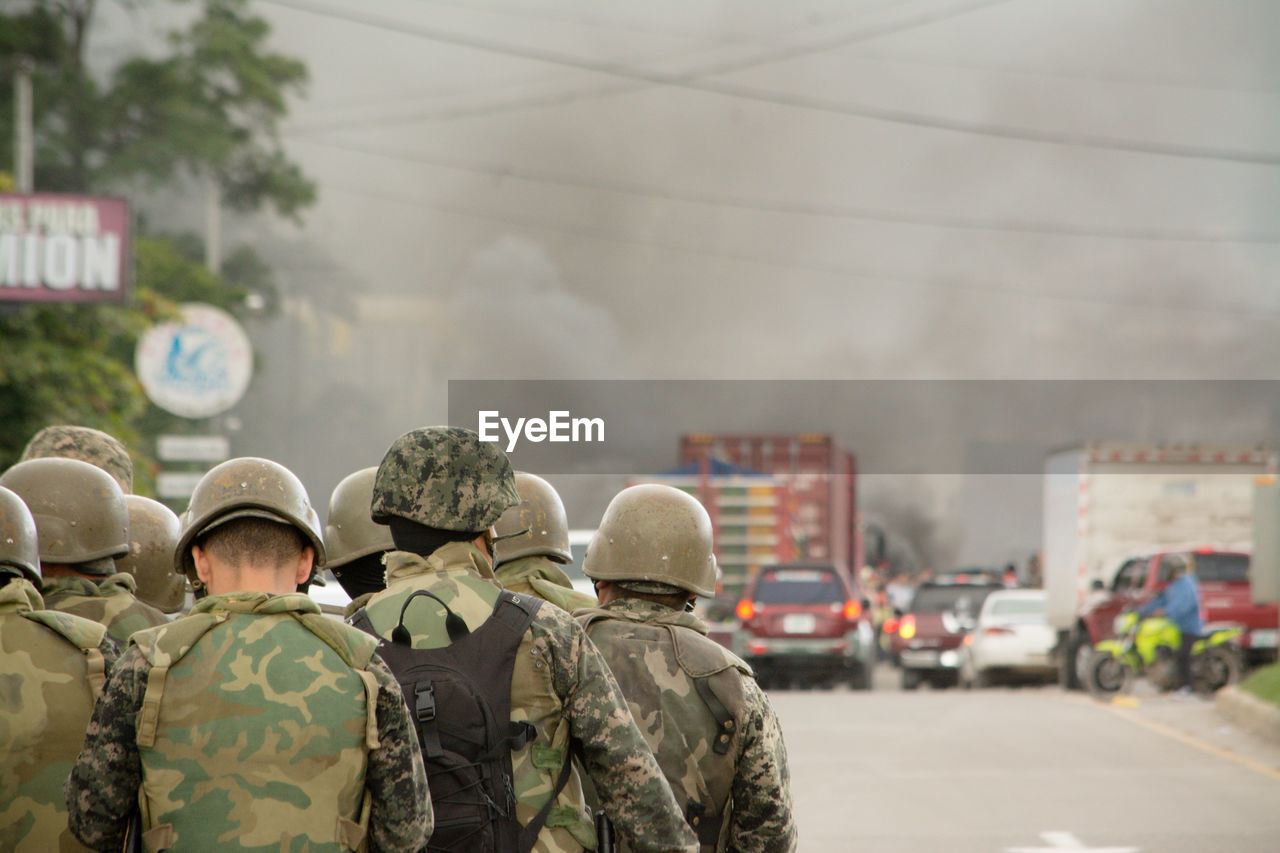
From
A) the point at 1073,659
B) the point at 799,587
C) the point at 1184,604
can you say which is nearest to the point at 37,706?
the point at 1184,604

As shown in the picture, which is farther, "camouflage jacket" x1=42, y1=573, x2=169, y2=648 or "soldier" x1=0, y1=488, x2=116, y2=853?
"camouflage jacket" x1=42, y1=573, x2=169, y2=648

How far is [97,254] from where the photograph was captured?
22.0 meters

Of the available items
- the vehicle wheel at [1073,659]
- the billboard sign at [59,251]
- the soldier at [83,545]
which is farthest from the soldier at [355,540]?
the billboard sign at [59,251]

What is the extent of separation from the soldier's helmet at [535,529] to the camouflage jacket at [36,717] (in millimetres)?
1391

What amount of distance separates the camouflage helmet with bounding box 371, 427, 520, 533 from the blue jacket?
51.2ft

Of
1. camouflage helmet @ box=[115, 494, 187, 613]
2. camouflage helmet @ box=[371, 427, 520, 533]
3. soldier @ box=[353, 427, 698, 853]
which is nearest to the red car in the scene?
camouflage helmet @ box=[115, 494, 187, 613]

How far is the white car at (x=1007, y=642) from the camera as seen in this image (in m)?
21.6

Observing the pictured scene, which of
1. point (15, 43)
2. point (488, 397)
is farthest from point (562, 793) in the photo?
point (15, 43)

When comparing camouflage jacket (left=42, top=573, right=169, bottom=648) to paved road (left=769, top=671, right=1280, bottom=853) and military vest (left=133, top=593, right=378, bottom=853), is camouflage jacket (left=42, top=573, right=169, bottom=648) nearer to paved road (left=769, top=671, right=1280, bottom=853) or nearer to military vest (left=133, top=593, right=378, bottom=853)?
military vest (left=133, top=593, right=378, bottom=853)

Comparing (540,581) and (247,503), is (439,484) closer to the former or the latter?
(247,503)

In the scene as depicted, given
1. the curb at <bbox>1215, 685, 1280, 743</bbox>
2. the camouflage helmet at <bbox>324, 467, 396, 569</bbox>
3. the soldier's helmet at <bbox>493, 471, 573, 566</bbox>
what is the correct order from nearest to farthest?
the camouflage helmet at <bbox>324, 467, 396, 569</bbox> < the soldier's helmet at <bbox>493, 471, 573, 566</bbox> < the curb at <bbox>1215, 685, 1280, 743</bbox>

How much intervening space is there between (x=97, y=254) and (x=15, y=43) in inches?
627

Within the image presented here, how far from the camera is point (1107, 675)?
19.5 metres

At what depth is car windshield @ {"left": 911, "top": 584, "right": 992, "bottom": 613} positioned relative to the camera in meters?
24.3
